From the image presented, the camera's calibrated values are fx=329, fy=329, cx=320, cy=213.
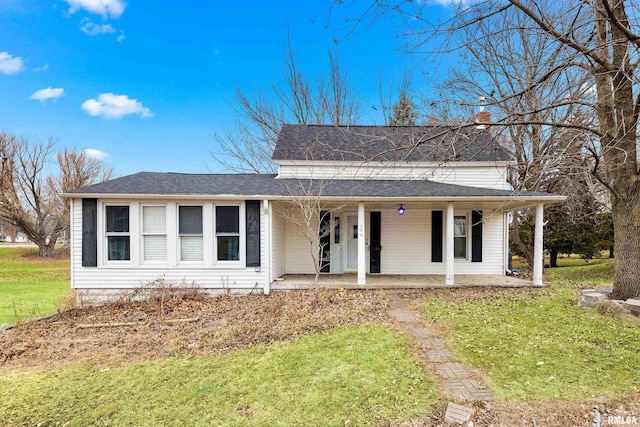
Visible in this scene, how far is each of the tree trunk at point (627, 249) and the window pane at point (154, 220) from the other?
10.1m

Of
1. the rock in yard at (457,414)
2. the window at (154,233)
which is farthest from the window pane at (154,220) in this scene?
the rock in yard at (457,414)

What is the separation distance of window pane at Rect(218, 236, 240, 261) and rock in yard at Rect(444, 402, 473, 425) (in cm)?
688

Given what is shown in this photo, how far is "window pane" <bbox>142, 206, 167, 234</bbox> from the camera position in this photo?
877cm

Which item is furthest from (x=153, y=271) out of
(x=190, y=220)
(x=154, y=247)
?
(x=190, y=220)

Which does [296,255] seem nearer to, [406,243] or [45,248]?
[406,243]

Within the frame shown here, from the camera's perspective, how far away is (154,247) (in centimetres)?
882

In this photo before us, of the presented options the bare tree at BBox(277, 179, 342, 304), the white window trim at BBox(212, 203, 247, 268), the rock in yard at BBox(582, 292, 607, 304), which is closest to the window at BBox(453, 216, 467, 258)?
the bare tree at BBox(277, 179, 342, 304)

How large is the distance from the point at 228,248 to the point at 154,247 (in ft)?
6.40

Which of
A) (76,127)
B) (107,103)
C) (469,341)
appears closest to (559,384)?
(469,341)

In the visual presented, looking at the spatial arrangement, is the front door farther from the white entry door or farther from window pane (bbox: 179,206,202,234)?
window pane (bbox: 179,206,202,234)

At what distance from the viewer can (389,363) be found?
4.13 metres

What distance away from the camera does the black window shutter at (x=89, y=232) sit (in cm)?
848

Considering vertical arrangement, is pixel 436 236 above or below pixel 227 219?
below

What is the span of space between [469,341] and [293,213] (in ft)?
22.5
